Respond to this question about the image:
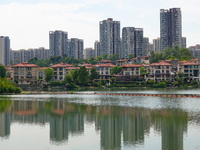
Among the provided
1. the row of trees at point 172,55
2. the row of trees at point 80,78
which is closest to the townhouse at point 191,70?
the row of trees at point 172,55

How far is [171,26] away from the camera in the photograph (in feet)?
618

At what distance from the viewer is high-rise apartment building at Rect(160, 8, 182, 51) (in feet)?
608

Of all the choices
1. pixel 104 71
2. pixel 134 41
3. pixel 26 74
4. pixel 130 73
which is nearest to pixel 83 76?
pixel 104 71

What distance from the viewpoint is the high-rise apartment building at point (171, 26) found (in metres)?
185

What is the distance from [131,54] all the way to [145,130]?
6225 inches

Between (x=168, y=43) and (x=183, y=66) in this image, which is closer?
(x=183, y=66)

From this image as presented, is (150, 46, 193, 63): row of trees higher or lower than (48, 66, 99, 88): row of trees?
higher

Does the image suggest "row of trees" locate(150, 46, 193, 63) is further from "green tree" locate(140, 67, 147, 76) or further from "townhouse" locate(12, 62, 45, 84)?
"townhouse" locate(12, 62, 45, 84)

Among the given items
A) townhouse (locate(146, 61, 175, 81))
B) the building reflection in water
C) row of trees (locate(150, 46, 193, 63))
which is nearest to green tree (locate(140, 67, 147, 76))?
townhouse (locate(146, 61, 175, 81))

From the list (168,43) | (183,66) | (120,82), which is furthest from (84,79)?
(168,43)

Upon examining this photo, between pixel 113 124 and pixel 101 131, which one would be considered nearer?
pixel 101 131

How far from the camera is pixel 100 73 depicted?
143625mm

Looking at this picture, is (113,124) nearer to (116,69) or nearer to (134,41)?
(116,69)

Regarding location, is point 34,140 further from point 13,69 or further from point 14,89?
point 13,69
